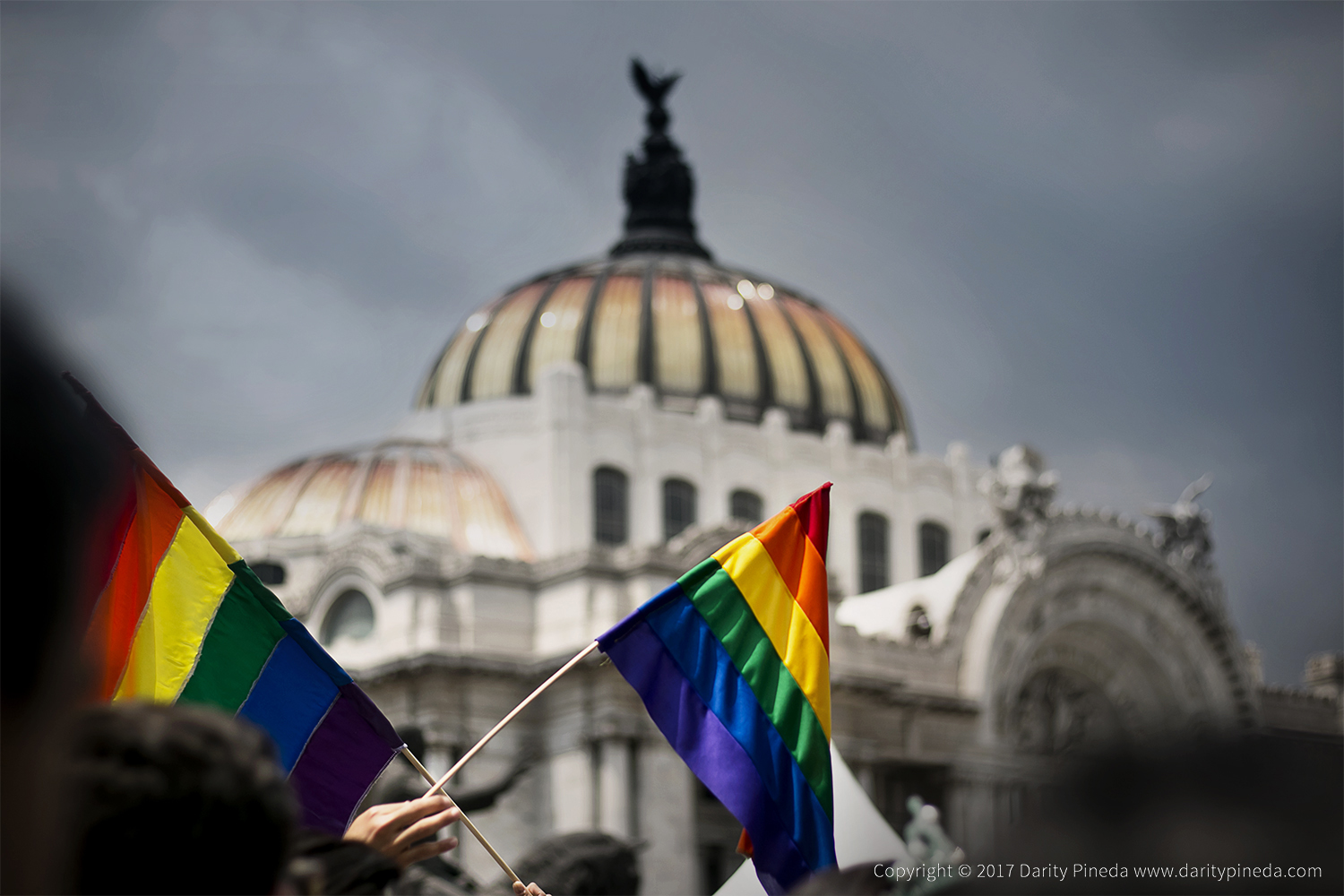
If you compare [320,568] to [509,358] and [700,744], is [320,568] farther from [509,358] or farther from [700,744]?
[700,744]

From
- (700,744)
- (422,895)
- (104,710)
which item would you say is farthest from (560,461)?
(104,710)

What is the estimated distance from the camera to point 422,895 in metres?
21.2

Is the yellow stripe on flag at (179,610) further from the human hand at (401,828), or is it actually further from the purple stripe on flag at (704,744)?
the human hand at (401,828)

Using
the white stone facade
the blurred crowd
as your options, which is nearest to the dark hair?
the blurred crowd

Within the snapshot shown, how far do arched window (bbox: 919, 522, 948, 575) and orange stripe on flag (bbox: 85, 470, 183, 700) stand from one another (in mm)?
39352

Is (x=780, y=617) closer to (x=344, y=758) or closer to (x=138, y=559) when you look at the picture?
(x=344, y=758)

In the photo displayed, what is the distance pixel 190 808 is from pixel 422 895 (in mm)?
19950

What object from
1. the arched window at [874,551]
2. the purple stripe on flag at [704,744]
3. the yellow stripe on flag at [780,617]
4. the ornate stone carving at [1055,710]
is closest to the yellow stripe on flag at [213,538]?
the purple stripe on flag at [704,744]

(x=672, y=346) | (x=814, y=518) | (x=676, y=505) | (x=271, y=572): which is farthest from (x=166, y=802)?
(x=672, y=346)

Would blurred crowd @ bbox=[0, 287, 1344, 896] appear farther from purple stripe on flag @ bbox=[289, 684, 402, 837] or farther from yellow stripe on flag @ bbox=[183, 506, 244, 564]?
yellow stripe on flag @ bbox=[183, 506, 244, 564]

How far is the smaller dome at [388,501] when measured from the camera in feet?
128

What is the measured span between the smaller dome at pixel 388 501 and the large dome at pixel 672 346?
178 inches

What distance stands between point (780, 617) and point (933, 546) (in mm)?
37584

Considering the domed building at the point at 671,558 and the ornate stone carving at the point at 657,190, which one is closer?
the domed building at the point at 671,558
